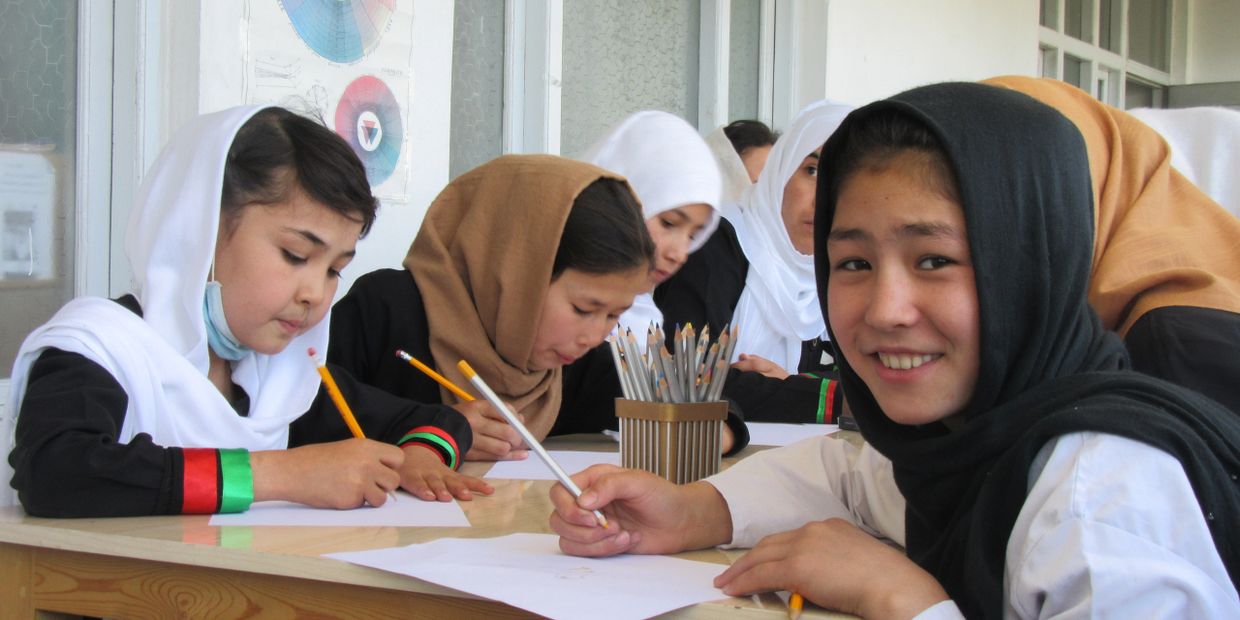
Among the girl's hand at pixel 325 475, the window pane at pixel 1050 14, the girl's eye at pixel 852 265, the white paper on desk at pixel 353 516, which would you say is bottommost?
the white paper on desk at pixel 353 516

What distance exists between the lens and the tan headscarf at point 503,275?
2.09 metres

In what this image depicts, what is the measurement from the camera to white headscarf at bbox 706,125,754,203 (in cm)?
362

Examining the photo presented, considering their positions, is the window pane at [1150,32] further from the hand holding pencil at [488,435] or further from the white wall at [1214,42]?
the hand holding pencil at [488,435]

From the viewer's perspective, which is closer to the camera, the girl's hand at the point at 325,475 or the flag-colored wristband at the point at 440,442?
the girl's hand at the point at 325,475

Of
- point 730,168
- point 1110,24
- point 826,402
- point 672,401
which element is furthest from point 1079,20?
point 672,401

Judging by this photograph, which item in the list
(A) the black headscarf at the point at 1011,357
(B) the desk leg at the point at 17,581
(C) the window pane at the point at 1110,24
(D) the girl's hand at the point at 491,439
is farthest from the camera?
(C) the window pane at the point at 1110,24

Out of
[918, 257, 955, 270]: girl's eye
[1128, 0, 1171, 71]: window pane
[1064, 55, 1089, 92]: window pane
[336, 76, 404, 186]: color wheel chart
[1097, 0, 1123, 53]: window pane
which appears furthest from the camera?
[1128, 0, 1171, 71]: window pane

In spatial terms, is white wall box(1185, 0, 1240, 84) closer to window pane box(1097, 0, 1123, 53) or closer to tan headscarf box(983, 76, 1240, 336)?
window pane box(1097, 0, 1123, 53)

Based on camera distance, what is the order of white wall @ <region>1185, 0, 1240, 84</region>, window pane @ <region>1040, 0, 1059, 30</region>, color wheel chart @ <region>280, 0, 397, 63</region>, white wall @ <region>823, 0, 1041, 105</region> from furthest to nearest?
1. white wall @ <region>1185, 0, 1240, 84</region>
2. window pane @ <region>1040, 0, 1059, 30</region>
3. white wall @ <region>823, 0, 1041, 105</region>
4. color wheel chart @ <region>280, 0, 397, 63</region>

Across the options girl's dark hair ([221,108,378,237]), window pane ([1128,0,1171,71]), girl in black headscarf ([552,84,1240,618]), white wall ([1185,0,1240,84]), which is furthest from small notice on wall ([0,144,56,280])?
white wall ([1185,0,1240,84])

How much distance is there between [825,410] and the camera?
241 centimetres

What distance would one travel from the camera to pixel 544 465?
1.76 metres

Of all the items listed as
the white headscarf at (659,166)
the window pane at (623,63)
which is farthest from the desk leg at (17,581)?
the window pane at (623,63)

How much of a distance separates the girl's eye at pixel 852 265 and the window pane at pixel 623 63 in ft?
9.59
